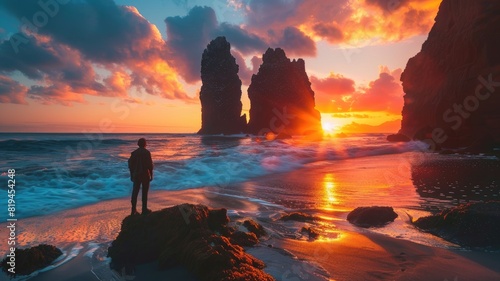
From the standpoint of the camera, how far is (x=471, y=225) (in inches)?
250

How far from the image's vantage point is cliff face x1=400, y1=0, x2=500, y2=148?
30000 mm

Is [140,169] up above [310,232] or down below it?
above

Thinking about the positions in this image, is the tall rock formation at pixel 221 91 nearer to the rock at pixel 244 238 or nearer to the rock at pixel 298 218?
the rock at pixel 298 218

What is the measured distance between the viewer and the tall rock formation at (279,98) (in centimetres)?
11275

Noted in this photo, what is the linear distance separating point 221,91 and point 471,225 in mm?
109799

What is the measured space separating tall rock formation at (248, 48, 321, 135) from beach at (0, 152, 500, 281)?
99.2m

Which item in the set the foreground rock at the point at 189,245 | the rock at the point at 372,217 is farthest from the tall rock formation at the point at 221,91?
the foreground rock at the point at 189,245

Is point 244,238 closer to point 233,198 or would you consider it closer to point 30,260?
point 30,260

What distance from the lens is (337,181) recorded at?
607 inches

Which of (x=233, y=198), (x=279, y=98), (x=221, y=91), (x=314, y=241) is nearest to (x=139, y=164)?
(x=314, y=241)

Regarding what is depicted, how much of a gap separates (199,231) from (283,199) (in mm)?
6465

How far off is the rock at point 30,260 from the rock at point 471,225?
7.91 m

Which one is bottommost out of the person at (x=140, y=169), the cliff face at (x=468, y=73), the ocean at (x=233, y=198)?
the ocean at (x=233, y=198)

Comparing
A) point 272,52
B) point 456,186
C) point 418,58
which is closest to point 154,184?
point 456,186
